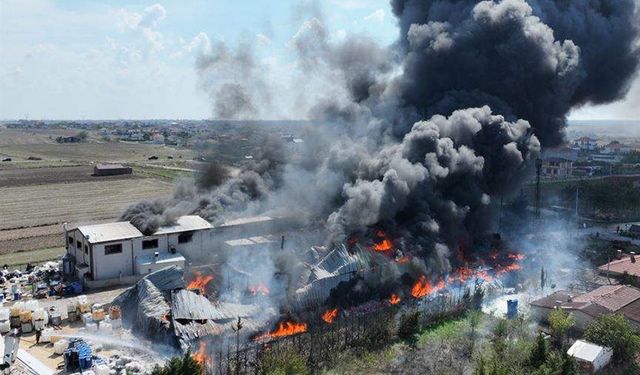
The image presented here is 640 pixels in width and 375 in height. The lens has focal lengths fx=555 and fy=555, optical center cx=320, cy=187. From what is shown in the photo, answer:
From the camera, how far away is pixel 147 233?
39.3 meters

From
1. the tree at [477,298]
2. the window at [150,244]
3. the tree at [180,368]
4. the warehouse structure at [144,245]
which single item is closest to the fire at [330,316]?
the warehouse structure at [144,245]

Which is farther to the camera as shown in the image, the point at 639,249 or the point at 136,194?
the point at 136,194

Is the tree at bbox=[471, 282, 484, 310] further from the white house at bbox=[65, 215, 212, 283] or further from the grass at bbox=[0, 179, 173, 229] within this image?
the grass at bbox=[0, 179, 173, 229]

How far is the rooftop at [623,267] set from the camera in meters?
38.7

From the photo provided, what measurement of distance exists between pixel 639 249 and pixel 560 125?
49.8ft

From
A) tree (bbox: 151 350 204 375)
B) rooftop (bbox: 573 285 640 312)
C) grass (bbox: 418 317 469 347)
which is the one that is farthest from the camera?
rooftop (bbox: 573 285 640 312)

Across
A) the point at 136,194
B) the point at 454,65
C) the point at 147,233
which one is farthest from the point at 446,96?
the point at 136,194

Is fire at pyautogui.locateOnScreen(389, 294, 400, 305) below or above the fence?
above

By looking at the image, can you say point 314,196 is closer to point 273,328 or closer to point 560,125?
point 273,328

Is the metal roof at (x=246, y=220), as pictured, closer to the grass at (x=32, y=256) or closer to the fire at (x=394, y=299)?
the fire at (x=394, y=299)

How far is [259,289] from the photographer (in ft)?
108

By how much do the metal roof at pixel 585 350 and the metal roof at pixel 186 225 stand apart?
26168mm

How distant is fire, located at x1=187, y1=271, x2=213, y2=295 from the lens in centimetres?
3426

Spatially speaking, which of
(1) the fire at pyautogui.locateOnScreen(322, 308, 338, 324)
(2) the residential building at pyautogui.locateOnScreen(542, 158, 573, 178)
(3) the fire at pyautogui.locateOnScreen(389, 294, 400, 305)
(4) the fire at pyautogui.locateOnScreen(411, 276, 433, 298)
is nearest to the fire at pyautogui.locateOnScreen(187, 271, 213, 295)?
(1) the fire at pyautogui.locateOnScreen(322, 308, 338, 324)
